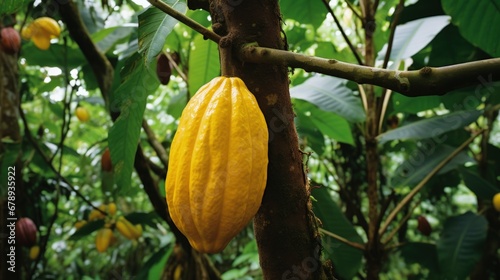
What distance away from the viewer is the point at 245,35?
57 centimetres

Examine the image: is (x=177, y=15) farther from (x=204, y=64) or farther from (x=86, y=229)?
(x=86, y=229)

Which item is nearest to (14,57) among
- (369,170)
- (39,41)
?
(39,41)

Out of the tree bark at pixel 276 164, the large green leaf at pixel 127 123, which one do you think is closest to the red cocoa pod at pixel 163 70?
the large green leaf at pixel 127 123

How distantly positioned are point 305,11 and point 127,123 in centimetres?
75

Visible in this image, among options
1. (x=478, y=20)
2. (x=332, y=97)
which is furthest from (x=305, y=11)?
(x=478, y=20)

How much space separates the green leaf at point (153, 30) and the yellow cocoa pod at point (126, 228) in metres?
1.17

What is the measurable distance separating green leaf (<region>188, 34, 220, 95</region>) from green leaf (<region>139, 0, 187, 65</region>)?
1.42ft

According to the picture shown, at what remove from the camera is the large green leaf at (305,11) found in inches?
54.5

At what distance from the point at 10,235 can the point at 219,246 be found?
1510 millimetres

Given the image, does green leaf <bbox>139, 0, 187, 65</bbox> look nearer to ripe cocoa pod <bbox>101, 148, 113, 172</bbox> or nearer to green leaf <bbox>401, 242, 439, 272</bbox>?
ripe cocoa pod <bbox>101, 148, 113, 172</bbox>

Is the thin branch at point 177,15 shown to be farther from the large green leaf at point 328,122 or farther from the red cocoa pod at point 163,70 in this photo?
the large green leaf at point 328,122

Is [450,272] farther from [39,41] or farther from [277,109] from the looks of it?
[39,41]

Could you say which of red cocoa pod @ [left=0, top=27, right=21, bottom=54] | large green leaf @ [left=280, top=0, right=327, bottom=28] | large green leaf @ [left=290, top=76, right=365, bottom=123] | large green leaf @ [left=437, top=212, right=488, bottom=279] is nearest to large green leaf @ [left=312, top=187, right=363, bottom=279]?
large green leaf @ [left=290, top=76, right=365, bottom=123]

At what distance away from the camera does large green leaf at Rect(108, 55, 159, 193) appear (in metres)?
0.93
